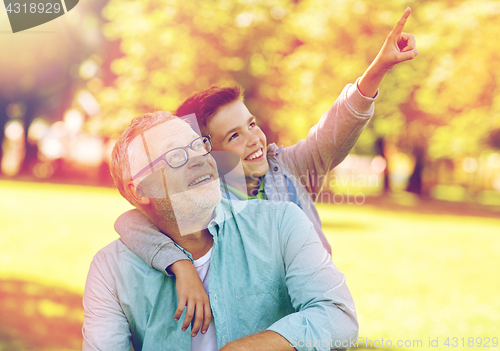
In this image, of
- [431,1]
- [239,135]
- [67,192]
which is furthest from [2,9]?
[431,1]

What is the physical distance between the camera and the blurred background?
6250 millimetres

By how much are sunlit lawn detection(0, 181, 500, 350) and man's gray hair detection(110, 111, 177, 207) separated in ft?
12.6

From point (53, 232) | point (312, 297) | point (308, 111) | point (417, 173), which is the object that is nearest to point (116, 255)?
point (312, 297)

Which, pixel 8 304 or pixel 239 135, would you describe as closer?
pixel 239 135

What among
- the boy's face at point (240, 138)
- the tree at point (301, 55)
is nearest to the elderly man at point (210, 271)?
the boy's face at point (240, 138)

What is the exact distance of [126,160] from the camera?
220 centimetres

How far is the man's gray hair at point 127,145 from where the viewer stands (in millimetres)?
2176

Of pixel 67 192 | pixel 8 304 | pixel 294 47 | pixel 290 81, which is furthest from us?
pixel 67 192

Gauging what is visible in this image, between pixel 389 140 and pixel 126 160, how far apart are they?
20171mm

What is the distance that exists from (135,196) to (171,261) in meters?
0.46

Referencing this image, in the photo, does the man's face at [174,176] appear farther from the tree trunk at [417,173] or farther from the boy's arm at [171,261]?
the tree trunk at [417,173]

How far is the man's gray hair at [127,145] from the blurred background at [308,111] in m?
3.32

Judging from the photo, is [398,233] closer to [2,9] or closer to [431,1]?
[431,1]

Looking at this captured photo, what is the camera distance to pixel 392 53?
2.37m
